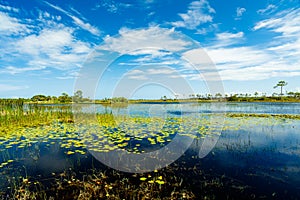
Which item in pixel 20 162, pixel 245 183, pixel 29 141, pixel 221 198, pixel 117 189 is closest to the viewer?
pixel 221 198

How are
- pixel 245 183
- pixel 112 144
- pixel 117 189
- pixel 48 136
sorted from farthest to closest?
1. pixel 48 136
2. pixel 112 144
3. pixel 245 183
4. pixel 117 189

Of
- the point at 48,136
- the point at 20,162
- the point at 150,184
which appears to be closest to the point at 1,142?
the point at 48,136

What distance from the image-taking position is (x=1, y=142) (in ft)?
23.9

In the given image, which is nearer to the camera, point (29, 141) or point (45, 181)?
point (45, 181)

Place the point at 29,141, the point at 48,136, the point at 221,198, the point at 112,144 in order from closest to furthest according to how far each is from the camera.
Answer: the point at 221,198 < the point at 112,144 < the point at 29,141 < the point at 48,136

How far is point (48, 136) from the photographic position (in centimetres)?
852

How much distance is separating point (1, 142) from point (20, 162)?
2812 millimetres

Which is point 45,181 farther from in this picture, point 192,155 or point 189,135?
point 189,135

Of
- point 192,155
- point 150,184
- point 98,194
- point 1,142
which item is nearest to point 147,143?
point 192,155

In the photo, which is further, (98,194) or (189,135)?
(189,135)

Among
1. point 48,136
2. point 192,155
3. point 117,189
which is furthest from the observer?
point 48,136

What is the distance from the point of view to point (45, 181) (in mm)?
4227

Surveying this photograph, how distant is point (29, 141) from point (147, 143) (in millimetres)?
5037

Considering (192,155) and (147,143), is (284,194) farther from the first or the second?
(147,143)
